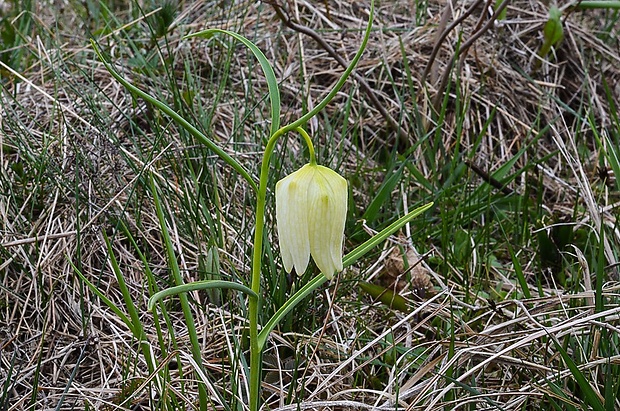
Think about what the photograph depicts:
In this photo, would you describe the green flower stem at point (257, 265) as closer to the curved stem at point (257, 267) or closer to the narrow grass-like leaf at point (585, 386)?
the curved stem at point (257, 267)

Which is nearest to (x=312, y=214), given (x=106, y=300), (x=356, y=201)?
(x=106, y=300)

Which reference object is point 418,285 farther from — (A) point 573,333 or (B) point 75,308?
(B) point 75,308

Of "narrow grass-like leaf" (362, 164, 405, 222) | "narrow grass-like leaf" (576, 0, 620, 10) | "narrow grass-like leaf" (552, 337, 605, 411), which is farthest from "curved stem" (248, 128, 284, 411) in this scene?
"narrow grass-like leaf" (576, 0, 620, 10)

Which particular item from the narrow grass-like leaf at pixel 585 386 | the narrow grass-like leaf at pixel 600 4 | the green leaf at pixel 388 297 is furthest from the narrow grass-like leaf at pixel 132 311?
the narrow grass-like leaf at pixel 600 4

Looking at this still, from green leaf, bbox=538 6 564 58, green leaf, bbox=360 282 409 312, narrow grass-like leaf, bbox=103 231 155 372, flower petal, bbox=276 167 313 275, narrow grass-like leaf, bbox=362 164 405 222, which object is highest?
flower petal, bbox=276 167 313 275

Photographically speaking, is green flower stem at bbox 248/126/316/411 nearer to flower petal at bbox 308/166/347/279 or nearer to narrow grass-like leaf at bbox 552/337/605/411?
flower petal at bbox 308/166/347/279

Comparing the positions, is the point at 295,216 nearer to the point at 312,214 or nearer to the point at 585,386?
the point at 312,214

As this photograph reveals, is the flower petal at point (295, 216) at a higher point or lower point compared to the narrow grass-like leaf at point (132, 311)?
higher

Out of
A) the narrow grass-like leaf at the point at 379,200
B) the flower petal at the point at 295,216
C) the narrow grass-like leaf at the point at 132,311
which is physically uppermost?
the flower petal at the point at 295,216
